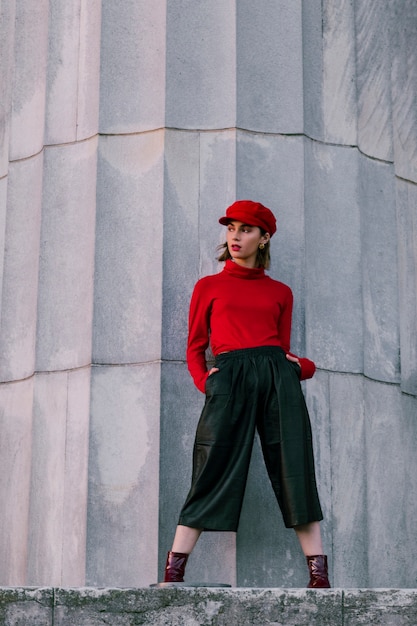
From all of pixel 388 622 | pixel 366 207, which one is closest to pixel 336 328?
pixel 366 207

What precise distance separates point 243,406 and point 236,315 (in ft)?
2.15

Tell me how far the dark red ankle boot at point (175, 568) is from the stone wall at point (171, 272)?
0.66 m

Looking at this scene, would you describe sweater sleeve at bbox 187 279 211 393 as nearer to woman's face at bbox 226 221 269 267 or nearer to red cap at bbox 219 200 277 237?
woman's face at bbox 226 221 269 267

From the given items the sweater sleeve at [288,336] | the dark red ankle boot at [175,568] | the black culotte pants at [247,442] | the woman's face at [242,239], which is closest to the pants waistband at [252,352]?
the black culotte pants at [247,442]

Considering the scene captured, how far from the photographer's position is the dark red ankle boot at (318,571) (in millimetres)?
8328

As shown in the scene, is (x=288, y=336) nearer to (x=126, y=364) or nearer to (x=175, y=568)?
(x=126, y=364)

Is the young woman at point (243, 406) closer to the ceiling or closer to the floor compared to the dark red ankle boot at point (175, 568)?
closer to the ceiling

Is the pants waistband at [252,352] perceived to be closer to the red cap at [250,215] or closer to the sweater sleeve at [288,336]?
the sweater sleeve at [288,336]

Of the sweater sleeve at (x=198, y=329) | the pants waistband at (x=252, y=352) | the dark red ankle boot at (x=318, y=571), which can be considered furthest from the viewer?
the sweater sleeve at (x=198, y=329)

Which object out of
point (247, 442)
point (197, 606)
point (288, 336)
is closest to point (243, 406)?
point (247, 442)

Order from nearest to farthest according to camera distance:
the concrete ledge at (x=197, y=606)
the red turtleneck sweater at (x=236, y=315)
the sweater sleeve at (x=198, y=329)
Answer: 1. the concrete ledge at (x=197, y=606)
2. the red turtleneck sweater at (x=236, y=315)
3. the sweater sleeve at (x=198, y=329)

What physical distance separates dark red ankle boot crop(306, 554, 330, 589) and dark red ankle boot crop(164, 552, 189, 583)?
2.65 ft

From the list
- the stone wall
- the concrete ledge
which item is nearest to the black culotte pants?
the stone wall

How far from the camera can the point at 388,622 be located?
6.81 metres
